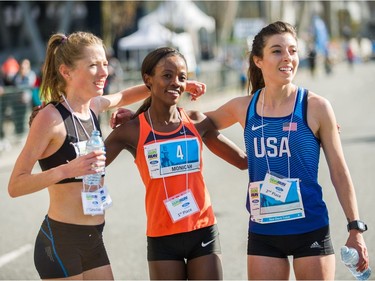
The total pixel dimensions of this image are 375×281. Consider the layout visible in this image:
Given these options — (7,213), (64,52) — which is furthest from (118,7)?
(64,52)

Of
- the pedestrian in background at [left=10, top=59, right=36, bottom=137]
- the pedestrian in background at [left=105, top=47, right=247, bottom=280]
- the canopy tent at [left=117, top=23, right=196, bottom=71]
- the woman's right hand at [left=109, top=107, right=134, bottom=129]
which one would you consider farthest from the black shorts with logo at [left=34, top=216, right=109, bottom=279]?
the canopy tent at [left=117, top=23, right=196, bottom=71]

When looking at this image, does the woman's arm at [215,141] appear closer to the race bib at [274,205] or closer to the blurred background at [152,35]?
the race bib at [274,205]

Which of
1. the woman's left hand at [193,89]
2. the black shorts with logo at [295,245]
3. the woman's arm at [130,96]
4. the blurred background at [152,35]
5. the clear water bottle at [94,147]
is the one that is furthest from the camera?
the blurred background at [152,35]

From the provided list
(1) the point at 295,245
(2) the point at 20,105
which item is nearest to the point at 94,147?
(1) the point at 295,245

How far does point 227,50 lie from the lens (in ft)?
169

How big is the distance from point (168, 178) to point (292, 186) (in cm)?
66

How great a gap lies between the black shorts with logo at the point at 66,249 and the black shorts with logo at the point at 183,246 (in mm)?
330

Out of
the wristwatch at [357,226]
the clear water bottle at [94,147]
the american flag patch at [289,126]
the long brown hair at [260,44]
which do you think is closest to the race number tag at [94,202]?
the clear water bottle at [94,147]

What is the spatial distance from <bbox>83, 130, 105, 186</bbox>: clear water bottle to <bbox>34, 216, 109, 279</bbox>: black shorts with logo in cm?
25

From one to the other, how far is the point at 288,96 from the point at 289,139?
10.1 inches

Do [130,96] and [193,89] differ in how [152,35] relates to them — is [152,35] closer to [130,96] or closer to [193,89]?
[130,96]

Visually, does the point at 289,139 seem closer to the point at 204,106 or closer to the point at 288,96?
the point at 288,96

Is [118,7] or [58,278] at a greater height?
[118,7]

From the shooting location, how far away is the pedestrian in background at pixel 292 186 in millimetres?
4262
